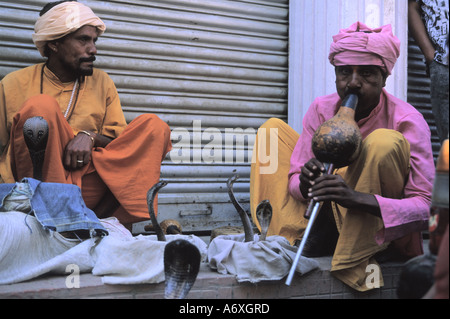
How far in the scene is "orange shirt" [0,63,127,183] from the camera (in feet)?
11.1

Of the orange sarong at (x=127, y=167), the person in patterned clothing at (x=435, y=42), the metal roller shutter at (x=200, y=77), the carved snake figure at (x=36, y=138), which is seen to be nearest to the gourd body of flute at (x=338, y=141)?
the orange sarong at (x=127, y=167)

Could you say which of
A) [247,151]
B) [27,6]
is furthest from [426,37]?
[27,6]

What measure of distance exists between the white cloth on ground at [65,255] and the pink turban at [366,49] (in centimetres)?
131

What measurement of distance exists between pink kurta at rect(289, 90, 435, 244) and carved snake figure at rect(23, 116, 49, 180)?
4.09 ft

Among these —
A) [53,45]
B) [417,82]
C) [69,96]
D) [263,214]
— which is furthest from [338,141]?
[417,82]

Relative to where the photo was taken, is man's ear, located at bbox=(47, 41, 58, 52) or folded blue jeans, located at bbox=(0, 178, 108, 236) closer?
folded blue jeans, located at bbox=(0, 178, 108, 236)

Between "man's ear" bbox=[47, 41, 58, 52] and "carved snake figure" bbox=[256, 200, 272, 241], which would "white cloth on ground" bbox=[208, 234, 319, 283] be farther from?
"man's ear" bbox=[47, 41, 58, 52]

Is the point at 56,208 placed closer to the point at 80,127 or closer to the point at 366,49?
the point at 80,127

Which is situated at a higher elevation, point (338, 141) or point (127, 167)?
point (338, 141)

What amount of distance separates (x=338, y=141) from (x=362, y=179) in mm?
354

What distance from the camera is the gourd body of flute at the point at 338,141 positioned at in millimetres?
2357

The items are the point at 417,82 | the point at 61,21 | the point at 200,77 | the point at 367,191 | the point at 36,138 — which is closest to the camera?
the point at 367,191

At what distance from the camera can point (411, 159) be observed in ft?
9.07

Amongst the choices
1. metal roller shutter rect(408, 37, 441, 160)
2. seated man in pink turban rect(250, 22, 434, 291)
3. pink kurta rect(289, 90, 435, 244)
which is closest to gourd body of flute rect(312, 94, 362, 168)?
seated man in pink turban rect(250, 22, 434, 291)
